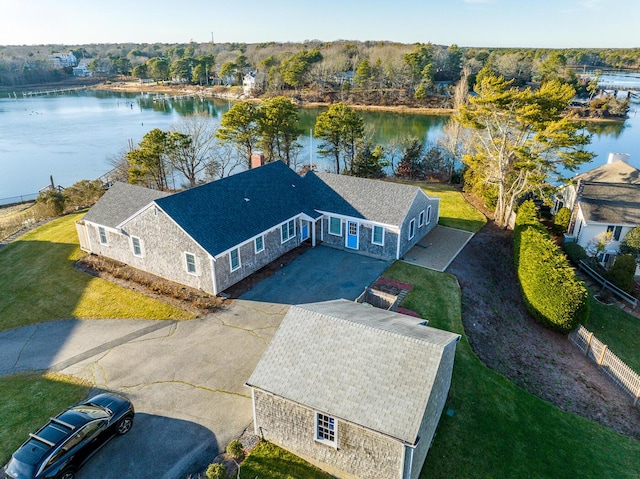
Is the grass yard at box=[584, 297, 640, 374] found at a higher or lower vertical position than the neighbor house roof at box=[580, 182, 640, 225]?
lower

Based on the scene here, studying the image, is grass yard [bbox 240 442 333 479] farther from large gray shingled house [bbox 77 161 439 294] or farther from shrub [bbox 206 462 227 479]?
large gray shingled house [bbox 77 161 439 294]

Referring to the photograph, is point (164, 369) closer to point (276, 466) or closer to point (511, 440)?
point (276, 466)

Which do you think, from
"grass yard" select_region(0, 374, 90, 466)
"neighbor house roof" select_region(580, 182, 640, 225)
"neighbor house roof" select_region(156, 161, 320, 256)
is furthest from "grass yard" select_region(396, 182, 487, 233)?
"grass yard" select_region(0, 374, 90, 466)

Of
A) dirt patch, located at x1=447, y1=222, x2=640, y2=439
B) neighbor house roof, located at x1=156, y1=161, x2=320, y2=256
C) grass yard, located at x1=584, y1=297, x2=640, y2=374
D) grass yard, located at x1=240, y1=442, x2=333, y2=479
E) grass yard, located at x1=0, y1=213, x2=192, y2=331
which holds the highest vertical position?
neighbor house roof, located at x1=156, y1=161, x2=320, y2=256

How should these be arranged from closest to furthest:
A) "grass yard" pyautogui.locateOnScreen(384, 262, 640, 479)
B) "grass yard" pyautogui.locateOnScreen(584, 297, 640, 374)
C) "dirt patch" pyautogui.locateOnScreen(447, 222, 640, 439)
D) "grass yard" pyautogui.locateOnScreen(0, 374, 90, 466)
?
"grass yard" pyautogui.locateOnScreen(384, 262, 640, 479)
"grass yard" pyautogui.locateOnScreen(0, 374, 90, 466)
"dirt patch" pyautogui.locateOnScreen(447, 222, 640, 439)
"grass yard" pyautogui.locateOnScreen(584, 297, 640, 374)

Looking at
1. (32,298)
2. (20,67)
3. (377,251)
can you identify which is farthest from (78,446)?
(20,67)

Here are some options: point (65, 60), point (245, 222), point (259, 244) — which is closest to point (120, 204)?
point (245, 222)
